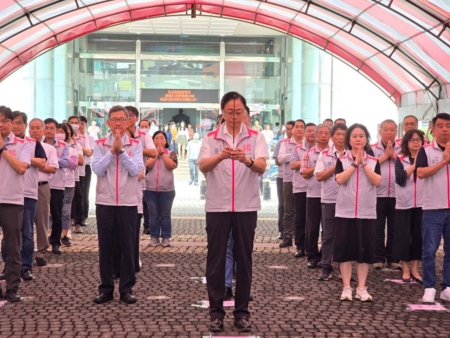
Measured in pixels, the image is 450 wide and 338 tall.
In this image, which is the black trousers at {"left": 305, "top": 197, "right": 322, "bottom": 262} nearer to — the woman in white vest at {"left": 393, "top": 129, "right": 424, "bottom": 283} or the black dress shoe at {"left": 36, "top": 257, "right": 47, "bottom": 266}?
the woman in white vest at {"left": 393, "top": 129, "right": 424, "bottom": 283}

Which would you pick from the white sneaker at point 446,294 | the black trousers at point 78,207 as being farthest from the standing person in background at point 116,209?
the black trousers at point 78,207

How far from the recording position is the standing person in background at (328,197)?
35.8 ft

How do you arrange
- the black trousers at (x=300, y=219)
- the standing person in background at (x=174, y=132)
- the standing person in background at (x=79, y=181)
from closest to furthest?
the black trousers at (x=300, y=219)
the standing person in background at (x=79, y=181)
the standing person in background at (x=174, y=132)

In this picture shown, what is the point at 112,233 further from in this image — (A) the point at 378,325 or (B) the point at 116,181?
(A) the point at 378,325

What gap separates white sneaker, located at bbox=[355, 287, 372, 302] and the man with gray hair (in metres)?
2.43

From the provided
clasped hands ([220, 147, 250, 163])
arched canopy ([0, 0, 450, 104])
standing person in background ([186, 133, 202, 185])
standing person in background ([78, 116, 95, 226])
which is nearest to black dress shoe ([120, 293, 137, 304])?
clasped hands ([220, 147, 250, 163])

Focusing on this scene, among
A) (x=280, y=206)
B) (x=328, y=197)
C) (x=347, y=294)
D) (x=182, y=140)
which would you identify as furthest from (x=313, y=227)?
(x=182, y=140)

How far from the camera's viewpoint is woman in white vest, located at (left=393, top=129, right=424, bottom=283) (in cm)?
1070

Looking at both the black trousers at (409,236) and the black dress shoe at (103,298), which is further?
the black trousers at (409,236)

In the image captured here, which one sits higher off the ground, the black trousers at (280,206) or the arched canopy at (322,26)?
the arched canopy at (322,26)

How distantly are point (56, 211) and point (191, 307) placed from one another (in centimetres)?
475

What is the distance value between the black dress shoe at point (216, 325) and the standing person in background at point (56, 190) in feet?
19.1

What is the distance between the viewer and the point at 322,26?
69.8 feet

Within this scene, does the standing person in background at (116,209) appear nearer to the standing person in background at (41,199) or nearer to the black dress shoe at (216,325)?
the black dress shoe at (216,325)
